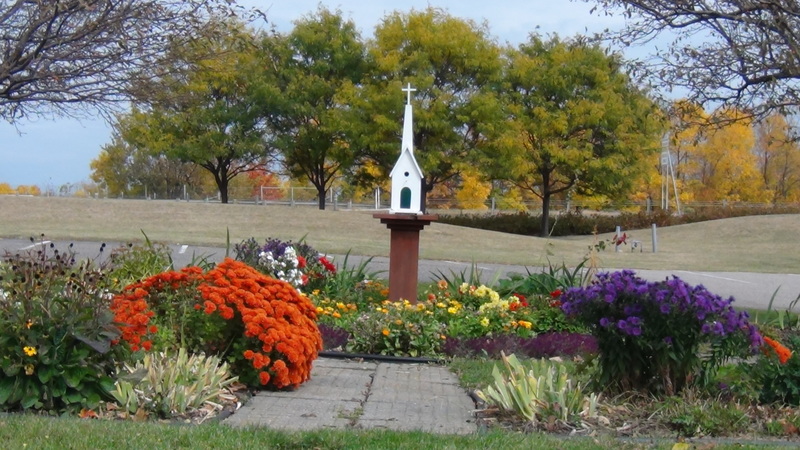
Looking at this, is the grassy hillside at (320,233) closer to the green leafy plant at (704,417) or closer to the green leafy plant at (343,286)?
the green leafy plant at (343,286)

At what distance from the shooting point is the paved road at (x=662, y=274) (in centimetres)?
1687

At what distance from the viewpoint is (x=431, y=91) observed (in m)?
39.8

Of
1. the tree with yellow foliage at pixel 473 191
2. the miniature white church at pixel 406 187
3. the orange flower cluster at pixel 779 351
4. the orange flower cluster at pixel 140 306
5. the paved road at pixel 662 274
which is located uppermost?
the tree with yellow foliage at pixel 473 191

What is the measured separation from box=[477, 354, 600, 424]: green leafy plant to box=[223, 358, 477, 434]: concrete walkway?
0.28 m

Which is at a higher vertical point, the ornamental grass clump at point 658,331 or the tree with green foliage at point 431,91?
the tree with green foliage at point 431,91

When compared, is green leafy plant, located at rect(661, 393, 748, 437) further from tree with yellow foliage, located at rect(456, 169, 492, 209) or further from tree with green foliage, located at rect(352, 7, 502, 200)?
tree with yellow foliage, located at rect(456, 169, 492, 209)

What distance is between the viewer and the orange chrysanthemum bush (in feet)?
22.3

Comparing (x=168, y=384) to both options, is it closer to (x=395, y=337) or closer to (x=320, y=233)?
(x=395, y=337)

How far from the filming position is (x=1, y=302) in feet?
19.5

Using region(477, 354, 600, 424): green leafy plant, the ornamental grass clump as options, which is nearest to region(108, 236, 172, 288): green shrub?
region(477, 354, 600, 424): green leafy plant

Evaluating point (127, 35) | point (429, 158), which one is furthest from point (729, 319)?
point (429, 158)

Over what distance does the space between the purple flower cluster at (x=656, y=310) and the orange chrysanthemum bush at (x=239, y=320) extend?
7.16 feet

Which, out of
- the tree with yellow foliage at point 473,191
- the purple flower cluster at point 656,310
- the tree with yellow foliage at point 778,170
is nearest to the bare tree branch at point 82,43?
the purple flower cluster at point 656,310

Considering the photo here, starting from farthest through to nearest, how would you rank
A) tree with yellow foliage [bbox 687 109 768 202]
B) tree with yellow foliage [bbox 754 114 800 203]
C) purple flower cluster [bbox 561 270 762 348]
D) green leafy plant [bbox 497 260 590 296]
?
tree with yellow foliage [bbox 754 114 800 203] → tree with yellow foliage [bbox 687 109 768 202] → green leafy plant [bbox 497 260 590 296] → purple flower cluster [bbox 561 270 762 348]
